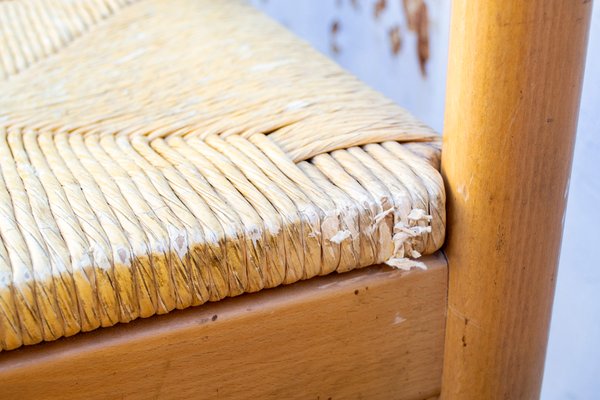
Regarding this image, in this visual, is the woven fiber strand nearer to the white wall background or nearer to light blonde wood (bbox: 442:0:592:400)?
light blonde wood (bbox: 442:0:592:400)

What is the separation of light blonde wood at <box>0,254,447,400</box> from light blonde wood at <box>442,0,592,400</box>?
26 mm

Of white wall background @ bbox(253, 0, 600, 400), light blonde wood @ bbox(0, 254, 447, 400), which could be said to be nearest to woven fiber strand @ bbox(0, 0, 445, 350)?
light blonde wood @ bbox(0, 254, 447, 400)

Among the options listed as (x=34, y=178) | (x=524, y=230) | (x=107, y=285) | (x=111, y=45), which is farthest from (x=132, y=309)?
(x=111, y=45)

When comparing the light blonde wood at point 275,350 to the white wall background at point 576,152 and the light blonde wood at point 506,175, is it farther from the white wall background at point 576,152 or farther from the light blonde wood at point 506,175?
the white wall background at point 576,152

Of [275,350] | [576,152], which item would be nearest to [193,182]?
[275,350]

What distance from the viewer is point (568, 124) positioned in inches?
18.8

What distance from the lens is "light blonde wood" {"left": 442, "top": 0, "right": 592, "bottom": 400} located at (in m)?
0.45

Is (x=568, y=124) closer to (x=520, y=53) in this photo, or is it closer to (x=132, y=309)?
(x=520, y=53)

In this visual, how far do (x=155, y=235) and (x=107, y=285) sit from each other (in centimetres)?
4

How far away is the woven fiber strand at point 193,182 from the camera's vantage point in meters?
0.43

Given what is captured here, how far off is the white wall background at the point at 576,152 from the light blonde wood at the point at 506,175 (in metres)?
0.12

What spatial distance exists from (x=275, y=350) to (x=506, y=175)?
0.19m

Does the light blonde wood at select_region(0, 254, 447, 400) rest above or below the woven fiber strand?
below

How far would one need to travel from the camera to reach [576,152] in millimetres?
622
